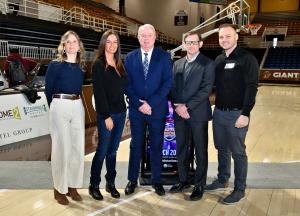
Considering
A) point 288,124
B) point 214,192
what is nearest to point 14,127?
point 214,192

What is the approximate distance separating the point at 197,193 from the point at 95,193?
109 centimetres

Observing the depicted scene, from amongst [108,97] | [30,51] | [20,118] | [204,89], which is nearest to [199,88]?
[204,89]

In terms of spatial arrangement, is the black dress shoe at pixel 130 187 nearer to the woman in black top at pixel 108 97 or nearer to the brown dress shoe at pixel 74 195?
the woman in black top at pixel 108 97

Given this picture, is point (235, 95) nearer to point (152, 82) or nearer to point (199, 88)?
point (199, 88)

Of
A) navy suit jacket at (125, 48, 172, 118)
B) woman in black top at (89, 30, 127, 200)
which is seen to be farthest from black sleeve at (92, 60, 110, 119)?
A: navy suit jacket at (125, 48, 172, 118)

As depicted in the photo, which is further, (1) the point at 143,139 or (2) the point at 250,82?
Result: (1) the point at 143,139

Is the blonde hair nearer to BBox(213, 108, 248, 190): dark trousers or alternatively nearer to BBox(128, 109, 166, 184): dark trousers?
BBox(128, 109, 166, 184): dark trousers

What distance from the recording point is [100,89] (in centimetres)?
363

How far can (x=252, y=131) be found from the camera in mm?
8172

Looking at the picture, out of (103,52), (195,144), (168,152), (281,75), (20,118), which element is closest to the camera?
(103,52)

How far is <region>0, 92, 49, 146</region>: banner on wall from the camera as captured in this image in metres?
6.41

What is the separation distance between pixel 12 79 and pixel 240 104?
6851 mm

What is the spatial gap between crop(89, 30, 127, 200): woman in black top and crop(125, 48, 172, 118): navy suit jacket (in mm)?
150

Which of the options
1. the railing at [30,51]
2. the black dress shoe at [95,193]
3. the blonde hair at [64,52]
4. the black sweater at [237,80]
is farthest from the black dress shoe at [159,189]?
the railing at [30,51]
